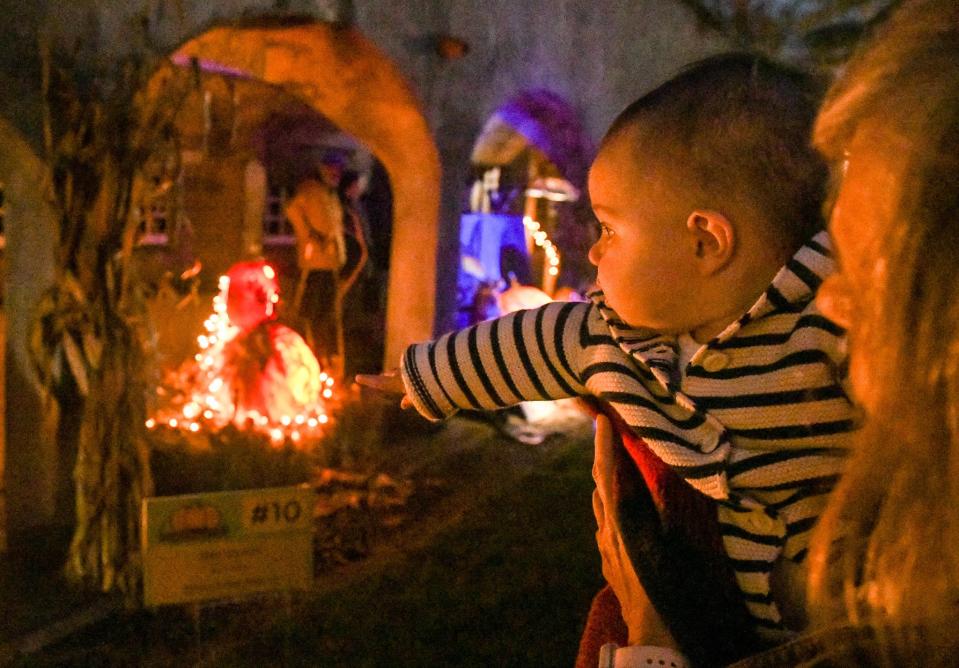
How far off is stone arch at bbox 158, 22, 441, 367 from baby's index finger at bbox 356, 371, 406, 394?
4896 millimetres

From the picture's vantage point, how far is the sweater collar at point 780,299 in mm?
1282

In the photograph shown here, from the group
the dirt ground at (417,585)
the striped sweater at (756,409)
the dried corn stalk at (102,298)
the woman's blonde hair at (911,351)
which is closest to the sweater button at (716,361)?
the striped sweater at (756,409)

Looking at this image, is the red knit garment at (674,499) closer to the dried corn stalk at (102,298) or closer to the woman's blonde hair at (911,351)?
the woman's blonde hair at (911,351)

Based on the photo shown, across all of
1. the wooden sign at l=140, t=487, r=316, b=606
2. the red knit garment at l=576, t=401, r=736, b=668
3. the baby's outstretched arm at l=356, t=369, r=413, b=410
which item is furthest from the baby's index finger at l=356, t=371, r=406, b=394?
the wooden sign at l=140, t=487, r=316, b=606

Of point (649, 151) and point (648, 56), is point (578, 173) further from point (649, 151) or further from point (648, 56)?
point (649, 151)

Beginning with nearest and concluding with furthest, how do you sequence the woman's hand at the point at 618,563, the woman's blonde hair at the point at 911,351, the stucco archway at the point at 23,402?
the woman's blonde hair at the point at 911,351 < the woman's hand at the point at 618,563 < the stucco archway at the point at 23,402

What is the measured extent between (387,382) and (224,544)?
1.85 m

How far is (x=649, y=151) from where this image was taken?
136cm

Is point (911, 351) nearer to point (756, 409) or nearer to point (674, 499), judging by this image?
point (756, 409)

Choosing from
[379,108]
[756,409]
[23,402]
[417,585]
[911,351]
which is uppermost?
[379,108]

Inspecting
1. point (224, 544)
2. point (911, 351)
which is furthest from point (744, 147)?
point (224, 544)

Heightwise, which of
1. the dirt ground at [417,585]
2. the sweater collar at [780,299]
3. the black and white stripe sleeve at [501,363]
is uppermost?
the sweater collar at [780,299]

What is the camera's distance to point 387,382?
1.72 m

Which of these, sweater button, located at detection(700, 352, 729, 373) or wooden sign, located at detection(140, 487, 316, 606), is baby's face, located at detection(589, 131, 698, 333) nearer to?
sweater button, located at detection(700, 352, 729, 373)
